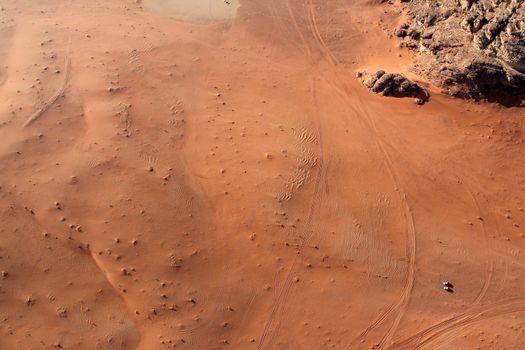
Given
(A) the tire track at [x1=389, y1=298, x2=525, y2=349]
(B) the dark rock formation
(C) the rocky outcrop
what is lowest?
(A) the tire track at [x1=389, y1=298, x2=525, y2=349]

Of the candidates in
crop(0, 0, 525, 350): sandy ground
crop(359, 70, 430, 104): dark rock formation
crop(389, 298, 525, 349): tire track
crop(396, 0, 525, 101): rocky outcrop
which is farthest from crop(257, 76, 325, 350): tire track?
crop(396, 0, 525, 101): rocky outcrop

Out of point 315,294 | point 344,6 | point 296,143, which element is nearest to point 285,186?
point 296,143

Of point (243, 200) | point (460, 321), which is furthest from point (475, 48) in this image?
point (243, 200)

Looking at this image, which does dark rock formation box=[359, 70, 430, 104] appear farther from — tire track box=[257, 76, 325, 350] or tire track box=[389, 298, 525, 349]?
tire track box=[389, 298, 525, 349]

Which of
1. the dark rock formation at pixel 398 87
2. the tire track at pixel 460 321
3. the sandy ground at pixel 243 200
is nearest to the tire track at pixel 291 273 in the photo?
the sandy ground at pixel 243 200

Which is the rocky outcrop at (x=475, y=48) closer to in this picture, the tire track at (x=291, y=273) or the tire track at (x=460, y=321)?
the tire track at (x=291, y=273)

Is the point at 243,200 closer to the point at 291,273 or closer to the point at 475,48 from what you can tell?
the point at 291,273
